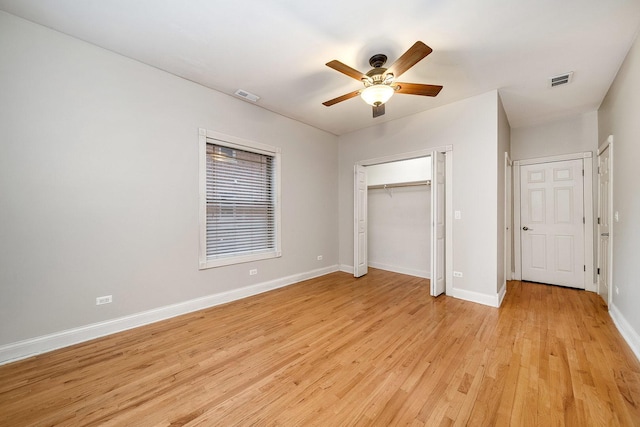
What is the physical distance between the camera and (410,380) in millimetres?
1884

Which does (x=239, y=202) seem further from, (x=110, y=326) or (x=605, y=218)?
(x=605, y=218)

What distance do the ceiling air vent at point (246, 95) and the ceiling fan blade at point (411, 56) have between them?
6.65ft

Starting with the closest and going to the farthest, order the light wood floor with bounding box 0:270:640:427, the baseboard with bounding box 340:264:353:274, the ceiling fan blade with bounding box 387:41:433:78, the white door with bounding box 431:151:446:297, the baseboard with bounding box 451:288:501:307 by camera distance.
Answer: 1. the light wood floor with bounding box 0:270:640:427
2. the ceiling fan blade with bounding box 387:41:433:78
3. the baseboard with bounding box 451:288:501:307
4. the white door with bounding box 431:151:446:297
5. the baseboard with bounding box 340:264:353:274

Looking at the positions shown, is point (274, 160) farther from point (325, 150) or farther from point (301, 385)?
point (301, 385)

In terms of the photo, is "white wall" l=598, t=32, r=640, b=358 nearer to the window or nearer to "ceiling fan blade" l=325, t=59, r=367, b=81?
"ceiling fan blade" l=325, t=59, r=367, b=81

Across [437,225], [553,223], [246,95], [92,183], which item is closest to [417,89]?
[437,225]

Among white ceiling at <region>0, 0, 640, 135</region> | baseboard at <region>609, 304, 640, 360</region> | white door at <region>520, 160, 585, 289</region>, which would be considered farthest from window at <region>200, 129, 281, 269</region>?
white door at <region>520, 160, 585, 289</region>

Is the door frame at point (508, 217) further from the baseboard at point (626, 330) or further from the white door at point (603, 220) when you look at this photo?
the baseboard at point (626, 330)

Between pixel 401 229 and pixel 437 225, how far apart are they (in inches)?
55.5

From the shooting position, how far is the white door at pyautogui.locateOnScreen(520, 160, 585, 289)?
4133 millimetres

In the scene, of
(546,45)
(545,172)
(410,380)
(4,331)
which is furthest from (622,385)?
(4,331)

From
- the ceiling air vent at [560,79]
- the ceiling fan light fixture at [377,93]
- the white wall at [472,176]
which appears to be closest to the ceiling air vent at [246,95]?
the ceiling fan light fixture at [377,93]

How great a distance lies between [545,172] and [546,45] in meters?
2.89

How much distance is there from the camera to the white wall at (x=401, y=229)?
4.76 m
